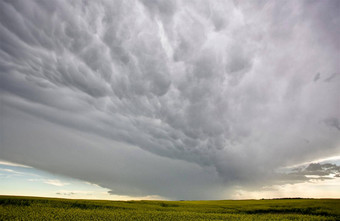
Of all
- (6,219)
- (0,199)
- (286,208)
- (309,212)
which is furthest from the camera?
(286,208)

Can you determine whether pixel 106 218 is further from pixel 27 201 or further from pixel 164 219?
pixel 27 201

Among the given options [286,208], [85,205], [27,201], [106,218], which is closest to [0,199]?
[27,201]

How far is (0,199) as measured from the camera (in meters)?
43.2

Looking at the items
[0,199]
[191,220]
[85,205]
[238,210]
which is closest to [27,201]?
[0,199]

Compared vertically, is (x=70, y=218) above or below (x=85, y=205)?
below

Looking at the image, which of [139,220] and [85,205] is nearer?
[139,220]

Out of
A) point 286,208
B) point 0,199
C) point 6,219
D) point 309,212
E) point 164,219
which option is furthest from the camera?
point 286,208

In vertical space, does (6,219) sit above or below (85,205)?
below

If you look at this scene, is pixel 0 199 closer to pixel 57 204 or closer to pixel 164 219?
pixel 57 204

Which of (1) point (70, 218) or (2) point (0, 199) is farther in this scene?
(2) point (0, 199)

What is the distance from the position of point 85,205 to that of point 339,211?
190 ft

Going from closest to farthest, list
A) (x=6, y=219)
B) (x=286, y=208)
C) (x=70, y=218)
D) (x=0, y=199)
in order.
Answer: (x=6, y=219)
(x=70, y=218)
(x=0, y=199)
(x=286, y=208)

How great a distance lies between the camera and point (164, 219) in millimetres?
35219

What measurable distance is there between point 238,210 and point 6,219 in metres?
48.2
